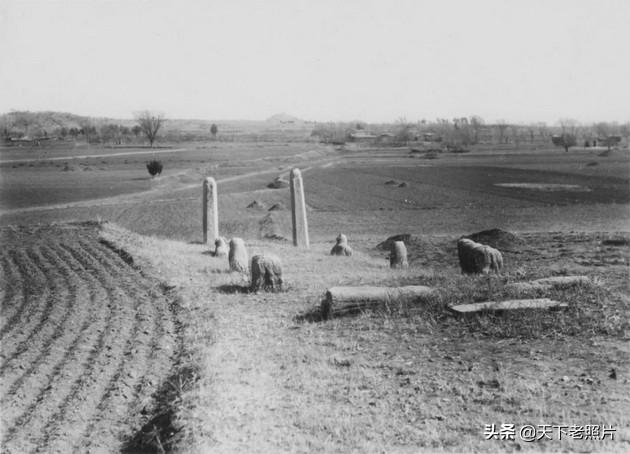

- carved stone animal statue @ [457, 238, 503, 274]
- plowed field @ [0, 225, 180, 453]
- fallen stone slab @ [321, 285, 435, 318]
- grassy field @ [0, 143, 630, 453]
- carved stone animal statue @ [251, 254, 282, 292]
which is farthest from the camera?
carved stone animal statue @ [457, 238, 503, 274]

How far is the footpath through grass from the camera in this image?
6.59 metres

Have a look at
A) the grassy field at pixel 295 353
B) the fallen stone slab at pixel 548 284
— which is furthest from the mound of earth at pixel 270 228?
the fallen stone slab at pixel 548 284

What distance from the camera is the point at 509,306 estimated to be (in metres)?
10.2

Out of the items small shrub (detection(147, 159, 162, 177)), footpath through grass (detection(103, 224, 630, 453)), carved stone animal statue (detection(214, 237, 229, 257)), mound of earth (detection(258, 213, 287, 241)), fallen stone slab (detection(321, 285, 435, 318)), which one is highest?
small shrub (detection(147, 159, 162, 177))

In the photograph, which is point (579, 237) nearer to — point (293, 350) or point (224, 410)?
point (293, 350)

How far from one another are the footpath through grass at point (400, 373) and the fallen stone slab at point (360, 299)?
0.22 metres

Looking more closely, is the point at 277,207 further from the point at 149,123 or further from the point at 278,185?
the point at 149,123

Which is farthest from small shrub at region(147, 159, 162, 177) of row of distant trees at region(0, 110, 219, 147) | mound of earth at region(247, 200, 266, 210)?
row of distant trees at region(0, 110, 219, 147)

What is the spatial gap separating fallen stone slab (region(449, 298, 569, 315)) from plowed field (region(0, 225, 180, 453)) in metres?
4.82

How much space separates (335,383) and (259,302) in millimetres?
4728

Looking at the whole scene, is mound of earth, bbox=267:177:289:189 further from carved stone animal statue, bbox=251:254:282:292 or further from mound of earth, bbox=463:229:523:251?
carved stone animal statue, bbox=251:254:282:292

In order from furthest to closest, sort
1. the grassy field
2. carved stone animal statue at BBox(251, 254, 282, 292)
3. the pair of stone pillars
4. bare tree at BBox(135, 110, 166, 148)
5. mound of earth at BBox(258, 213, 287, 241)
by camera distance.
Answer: bare tree at BBox(135, 110, 166, 148) → mound of earth at BBox(258, 213, 287, 241) → the pair of stone pillars → carved stone animal statue at BBox(251, 254, 282, 292) → the grassy field

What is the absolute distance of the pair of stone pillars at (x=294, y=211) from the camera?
2269 cm

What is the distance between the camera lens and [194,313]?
11.7m
